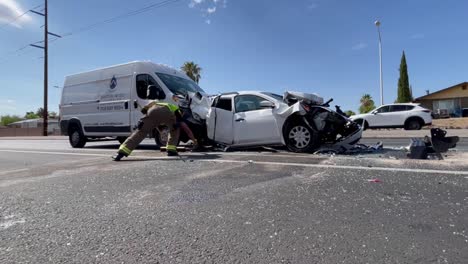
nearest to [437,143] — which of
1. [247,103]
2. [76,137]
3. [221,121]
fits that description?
[247,103]

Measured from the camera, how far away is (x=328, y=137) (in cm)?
790

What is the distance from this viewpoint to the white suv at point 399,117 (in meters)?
17.6

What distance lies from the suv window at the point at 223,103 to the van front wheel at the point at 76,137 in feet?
19.5

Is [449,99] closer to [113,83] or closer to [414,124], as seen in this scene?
[414,124]

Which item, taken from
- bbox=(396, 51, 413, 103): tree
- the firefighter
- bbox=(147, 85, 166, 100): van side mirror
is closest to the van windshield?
bbox=(147, 85, 166, 100): van side mirror

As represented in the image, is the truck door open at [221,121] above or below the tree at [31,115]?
below

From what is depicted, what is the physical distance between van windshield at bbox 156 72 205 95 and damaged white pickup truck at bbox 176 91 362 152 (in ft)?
3.43

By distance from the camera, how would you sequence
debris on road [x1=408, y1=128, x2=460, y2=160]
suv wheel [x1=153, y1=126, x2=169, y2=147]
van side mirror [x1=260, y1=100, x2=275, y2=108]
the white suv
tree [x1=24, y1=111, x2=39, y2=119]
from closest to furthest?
debris on road [x1=408, y1=128, x2=460, y2=160]
van side mirror [x1=260, y1=100, x2=275, y2=108]
suv wheel [x1=153, y1=126, x2=169, y2=147]
the white suv
tree [x1=24, y1=111, x2=39, y2=119]

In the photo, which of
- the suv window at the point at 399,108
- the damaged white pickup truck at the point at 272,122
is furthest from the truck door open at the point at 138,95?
the suv window at the point at 399,108

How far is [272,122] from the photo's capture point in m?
7.84

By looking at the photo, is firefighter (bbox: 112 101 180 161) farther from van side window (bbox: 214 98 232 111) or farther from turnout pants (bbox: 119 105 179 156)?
van side window (bbox: 214 98 232 111)

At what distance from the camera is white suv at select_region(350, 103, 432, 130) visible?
17.6 metres

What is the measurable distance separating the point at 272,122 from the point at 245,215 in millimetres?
4750

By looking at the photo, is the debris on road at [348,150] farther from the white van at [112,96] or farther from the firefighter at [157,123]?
the white van at [112,96]
